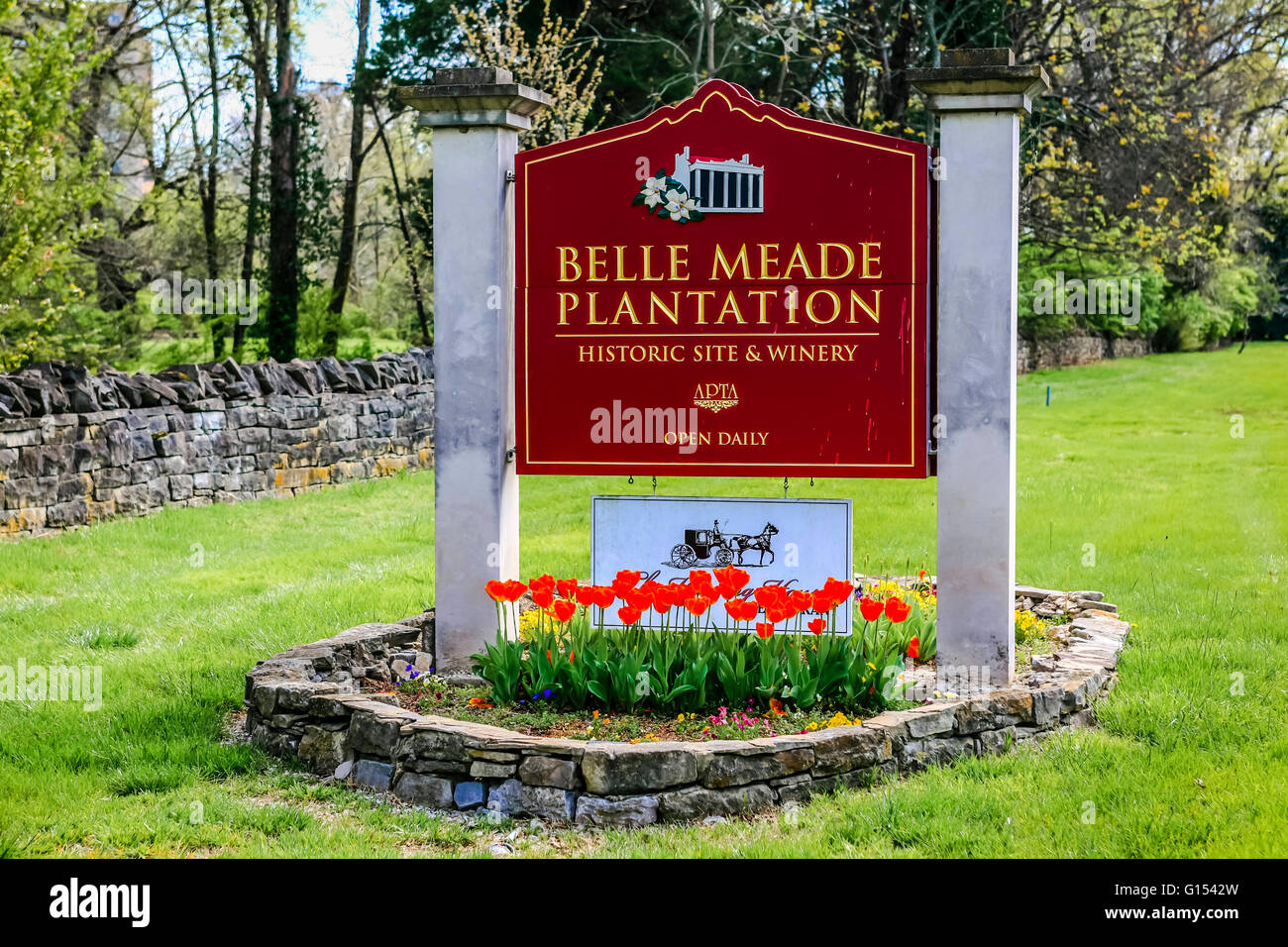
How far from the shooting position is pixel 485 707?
5758 millimetres

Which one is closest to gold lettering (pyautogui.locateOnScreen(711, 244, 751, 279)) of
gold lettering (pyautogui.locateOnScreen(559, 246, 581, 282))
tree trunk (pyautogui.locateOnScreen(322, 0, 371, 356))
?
gold lettering (pyautogui.locateOnScreen(559, 246, 581, 282))

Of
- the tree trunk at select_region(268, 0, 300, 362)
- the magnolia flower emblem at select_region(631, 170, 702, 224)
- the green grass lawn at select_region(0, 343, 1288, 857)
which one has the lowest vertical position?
the green grass lawn at select_region(0, 343, 1288, 857)

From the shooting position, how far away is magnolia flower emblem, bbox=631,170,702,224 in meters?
6.11

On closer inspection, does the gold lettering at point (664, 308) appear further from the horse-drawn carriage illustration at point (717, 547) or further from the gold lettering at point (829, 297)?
the horse-drawn carriage illustration at point (717, 547)

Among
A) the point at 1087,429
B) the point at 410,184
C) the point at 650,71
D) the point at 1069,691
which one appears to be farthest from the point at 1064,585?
the point at 410,184

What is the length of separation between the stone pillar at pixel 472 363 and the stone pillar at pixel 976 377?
2173 mm

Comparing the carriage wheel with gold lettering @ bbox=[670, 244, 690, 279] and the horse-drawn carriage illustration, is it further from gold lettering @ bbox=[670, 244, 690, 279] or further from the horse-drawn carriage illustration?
gold lettering @ bbox=[670, 244, 690, 279]

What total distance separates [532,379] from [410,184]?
18330 millimetres

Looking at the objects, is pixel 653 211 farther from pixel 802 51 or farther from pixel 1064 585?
pixel 802 51

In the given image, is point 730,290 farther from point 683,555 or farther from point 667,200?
point 683,555

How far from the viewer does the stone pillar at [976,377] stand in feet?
19.1

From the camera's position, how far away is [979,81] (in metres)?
5.74

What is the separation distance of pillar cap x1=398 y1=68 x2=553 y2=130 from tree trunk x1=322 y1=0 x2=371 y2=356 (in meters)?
16.1
